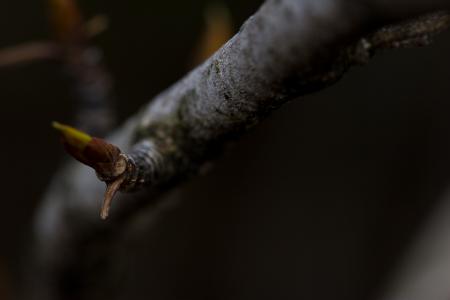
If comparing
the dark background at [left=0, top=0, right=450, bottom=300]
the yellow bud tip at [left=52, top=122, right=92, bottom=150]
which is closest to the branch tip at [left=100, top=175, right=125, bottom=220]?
the yellow bud tip at [left=52, top=122, right=92, bottom=150]

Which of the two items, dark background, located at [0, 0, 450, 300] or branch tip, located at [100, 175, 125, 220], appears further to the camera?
dark background, located at [0, 0, 450, 300]

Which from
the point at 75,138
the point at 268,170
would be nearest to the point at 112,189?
the point at 75,138

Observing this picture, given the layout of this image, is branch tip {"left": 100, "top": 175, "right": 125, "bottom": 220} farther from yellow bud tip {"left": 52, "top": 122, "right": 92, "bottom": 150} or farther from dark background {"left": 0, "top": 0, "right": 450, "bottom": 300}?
dark background {"left": 0, "top": 0, "right": 450, "bottom": 300}

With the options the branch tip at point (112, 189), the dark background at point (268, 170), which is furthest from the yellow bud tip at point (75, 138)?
the dark background at point (268, 170)

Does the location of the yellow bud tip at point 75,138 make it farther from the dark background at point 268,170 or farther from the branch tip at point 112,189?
the dark background at point 268,170

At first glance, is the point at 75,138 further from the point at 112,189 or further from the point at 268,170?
the point at 268,170

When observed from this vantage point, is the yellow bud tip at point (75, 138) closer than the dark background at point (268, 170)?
Yes

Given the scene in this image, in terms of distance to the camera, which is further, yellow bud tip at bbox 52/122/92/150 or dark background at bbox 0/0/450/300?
dark background at bbox 0/0/450/300

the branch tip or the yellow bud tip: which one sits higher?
the yellow bud tip

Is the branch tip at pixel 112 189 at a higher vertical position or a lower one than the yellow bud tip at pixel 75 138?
lower
